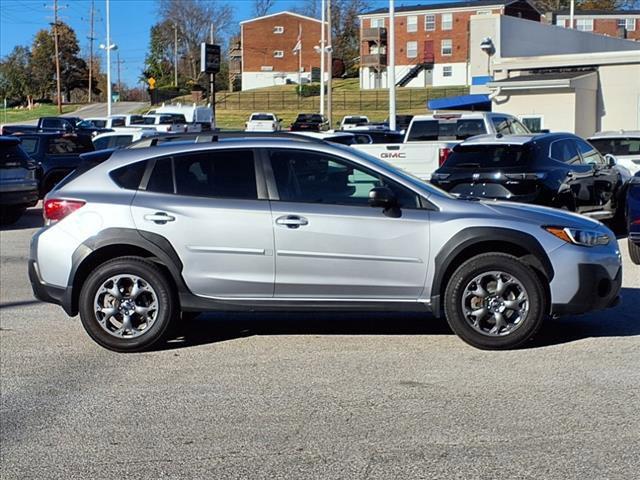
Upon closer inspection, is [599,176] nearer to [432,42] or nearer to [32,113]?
[432,42]

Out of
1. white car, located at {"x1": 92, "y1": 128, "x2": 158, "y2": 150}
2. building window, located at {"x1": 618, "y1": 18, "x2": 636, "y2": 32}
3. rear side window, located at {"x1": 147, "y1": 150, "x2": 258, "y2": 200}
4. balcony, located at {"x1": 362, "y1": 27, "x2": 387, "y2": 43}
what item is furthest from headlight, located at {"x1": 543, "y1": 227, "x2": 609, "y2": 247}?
balcony, located at {"x1": 362, "y1": 27, "x2": 387, "y2": 43}

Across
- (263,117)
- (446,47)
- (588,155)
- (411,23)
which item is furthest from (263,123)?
(588,155)

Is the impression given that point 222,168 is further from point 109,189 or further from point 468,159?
point 468,159

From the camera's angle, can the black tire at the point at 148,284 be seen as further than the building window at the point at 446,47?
No

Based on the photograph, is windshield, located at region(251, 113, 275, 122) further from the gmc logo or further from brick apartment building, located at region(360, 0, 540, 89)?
the gmc logo

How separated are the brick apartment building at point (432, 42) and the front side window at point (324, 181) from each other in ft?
230

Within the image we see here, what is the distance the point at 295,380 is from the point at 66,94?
4033 inches

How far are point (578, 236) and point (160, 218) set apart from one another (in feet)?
11.3

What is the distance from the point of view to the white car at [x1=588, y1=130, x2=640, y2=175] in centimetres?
1698

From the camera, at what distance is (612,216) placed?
47.8ft

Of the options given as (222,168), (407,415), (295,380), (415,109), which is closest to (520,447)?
(407,415)

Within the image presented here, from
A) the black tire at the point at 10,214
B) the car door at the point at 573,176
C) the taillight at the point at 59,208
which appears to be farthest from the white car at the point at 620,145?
the taillight at the point at 59,208

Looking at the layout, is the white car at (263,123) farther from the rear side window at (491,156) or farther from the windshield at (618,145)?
the rear side window at (491,156)

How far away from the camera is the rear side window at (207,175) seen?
7.29 m
